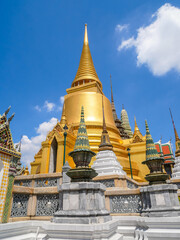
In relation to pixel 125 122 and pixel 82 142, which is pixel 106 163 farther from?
pixel 125 122

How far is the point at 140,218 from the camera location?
5.28 m

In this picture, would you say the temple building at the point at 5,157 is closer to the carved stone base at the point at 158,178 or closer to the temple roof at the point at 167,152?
the carved stone base at the point at 158,178

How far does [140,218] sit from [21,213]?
366 centimetres

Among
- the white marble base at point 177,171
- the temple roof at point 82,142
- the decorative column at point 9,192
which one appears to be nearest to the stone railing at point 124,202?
the temple roof at point 82,142

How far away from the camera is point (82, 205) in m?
4.36

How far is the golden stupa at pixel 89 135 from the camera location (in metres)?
15.2

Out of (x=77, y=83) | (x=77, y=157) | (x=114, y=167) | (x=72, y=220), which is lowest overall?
(x=72, y=220)

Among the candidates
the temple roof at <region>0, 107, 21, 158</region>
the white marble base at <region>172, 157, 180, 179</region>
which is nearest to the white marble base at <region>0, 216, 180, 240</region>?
the temple roof at <region>0, 107, 21, 158</region>

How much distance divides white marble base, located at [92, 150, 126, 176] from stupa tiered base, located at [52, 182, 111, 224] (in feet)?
21.5

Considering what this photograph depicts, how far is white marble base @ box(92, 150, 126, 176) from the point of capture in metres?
11.2

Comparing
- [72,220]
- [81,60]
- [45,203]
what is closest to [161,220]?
[72,220]

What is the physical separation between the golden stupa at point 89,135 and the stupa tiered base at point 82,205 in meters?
9.40

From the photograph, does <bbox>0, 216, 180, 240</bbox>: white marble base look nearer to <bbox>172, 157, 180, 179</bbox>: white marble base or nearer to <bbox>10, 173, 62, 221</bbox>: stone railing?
<bbox>10, 173, 62, 221</bbox>: stone railing

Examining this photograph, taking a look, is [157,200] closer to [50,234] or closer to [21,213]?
[50,234]
